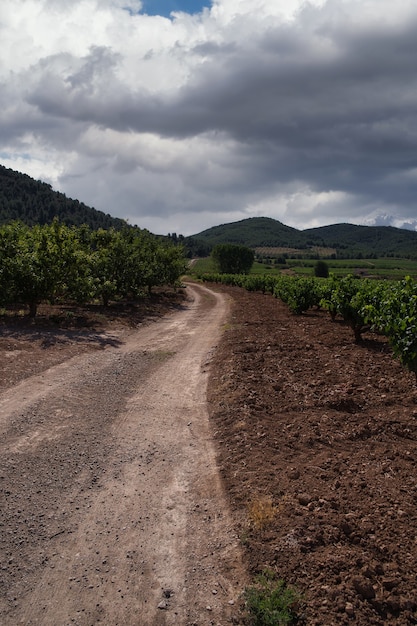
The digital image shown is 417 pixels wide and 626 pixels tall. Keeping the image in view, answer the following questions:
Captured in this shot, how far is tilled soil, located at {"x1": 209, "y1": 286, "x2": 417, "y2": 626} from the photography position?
3984 millimetres

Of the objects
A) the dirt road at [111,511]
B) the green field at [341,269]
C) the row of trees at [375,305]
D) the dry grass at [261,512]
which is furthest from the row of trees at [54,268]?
the green field at [341,269]

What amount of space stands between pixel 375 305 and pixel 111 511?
11694mm

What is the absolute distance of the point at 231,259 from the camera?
111500 millimetres

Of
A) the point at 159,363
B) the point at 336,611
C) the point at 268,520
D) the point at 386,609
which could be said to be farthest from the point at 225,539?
the point at 159,363

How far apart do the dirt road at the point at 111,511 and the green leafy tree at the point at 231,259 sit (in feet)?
334

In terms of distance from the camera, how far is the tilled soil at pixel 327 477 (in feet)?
13.1

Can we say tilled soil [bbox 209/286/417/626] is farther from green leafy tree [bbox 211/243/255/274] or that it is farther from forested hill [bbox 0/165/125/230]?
forested hill [bbox 0/165/125/230]

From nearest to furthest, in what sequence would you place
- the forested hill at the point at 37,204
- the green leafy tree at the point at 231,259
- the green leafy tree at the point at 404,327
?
1. the green leafy tree at the point at 404,327
2. the green leafy tree at the point at 231,259
3. the forested hill at the point at 37,204

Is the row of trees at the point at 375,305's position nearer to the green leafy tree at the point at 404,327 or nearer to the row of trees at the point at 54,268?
the green leafy tree at the point at 404,327

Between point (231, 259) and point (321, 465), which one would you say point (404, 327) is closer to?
point (321, 465)

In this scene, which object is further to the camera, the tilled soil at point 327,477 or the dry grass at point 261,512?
the dry grass at point 261,512

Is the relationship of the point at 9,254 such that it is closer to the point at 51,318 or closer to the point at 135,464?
the point at 51,318

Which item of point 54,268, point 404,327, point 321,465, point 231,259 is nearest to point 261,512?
point 321,465

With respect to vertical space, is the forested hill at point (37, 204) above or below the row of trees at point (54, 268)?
above
